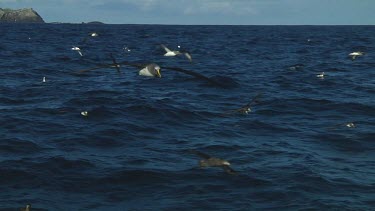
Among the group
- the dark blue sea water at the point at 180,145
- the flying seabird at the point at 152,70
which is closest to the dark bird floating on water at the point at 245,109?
the dark blue sea water at the point at 180,145

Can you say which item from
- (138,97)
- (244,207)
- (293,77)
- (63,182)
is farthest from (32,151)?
(293,77)

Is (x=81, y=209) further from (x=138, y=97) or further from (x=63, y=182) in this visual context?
(x=138, y=97)

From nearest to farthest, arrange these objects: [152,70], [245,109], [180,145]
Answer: [152,70] → [180,145] → [245,109]

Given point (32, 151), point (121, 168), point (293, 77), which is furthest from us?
point (293, 77)

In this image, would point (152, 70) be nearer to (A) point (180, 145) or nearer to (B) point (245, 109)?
(A) point (180, 145)

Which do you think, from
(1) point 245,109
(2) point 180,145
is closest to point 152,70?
(2) point 180,145

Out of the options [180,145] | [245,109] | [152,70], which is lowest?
[180,145]

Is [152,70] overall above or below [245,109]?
above

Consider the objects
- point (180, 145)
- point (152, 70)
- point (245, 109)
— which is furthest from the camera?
point (245, 109)

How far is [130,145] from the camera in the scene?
14414 mm

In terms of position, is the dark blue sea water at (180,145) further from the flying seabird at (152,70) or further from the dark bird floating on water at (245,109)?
the flying seabird at (152,70)

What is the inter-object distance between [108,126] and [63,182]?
551 cm

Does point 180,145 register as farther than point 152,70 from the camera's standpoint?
Yes

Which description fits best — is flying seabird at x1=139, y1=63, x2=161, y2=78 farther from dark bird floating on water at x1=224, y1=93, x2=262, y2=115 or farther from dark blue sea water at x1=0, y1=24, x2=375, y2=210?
dark bird floating on water at x1=224, y1=93, x2=262, y2=115
